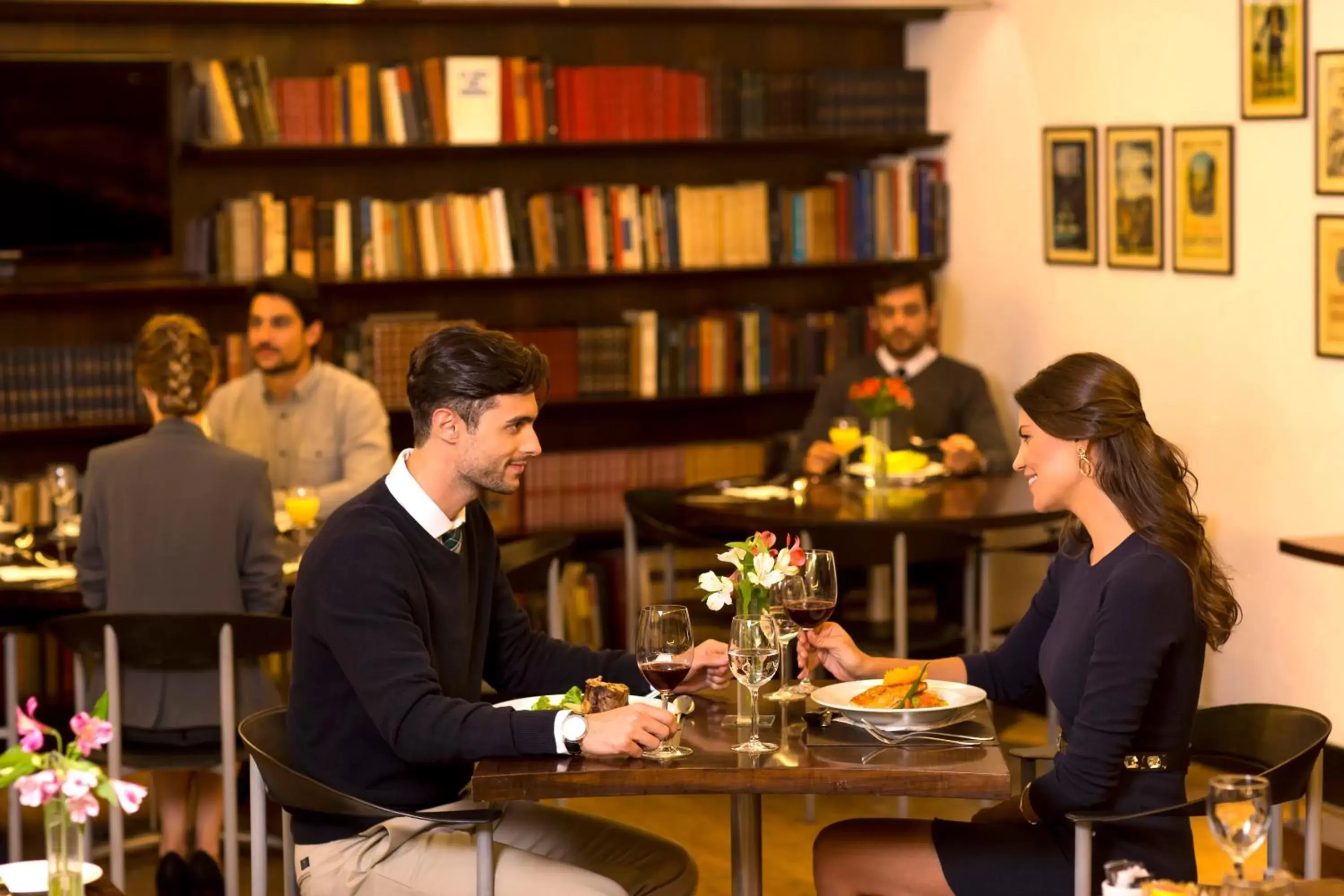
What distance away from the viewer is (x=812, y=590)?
3.15 m

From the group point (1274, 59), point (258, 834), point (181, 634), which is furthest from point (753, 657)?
point (1274, 59)

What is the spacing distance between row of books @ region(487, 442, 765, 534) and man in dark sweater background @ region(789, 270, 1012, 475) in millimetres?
581

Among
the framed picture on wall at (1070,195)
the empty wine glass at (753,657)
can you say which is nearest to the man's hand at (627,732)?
the empty wine glass at (753,657)

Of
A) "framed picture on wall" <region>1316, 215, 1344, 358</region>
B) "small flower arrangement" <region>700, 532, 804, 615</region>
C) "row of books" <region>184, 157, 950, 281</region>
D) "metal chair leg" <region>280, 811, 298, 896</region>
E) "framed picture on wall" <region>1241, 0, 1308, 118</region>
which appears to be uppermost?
"framed picture on wall" <region>1241, 0, 1308, 118</region>

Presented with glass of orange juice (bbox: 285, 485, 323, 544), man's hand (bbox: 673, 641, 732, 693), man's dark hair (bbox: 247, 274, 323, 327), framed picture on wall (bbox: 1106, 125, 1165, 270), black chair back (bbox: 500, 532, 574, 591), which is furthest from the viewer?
framed picture on wall (bbox: 1106, 125, 1165, 270)

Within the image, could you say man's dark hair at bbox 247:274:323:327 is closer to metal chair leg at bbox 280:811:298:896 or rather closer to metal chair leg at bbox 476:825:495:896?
metal chair leg at bbox 280:811:298:896

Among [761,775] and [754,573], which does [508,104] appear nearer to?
[754,573]

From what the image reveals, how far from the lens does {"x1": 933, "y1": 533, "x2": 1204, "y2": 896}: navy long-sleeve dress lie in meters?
2.93

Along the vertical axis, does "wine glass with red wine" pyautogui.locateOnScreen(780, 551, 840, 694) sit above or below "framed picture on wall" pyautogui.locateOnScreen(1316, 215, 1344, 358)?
below

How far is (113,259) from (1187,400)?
362cm

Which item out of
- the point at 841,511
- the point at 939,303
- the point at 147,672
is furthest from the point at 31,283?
the point at 939,303

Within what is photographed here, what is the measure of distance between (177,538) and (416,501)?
1480 millimetres

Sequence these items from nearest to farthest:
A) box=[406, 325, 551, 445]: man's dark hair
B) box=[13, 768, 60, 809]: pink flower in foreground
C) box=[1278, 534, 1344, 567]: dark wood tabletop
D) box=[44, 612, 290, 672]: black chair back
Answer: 1. box=[13, 768, 60, 809]: pink flower in foreground
2. box=[406, 325, 551, 445]: man's dark hair
3. box=[44, 612, 290, 672]: black chair back
4. box=[1278, 534, 1344, 567]: dark wood tabletop

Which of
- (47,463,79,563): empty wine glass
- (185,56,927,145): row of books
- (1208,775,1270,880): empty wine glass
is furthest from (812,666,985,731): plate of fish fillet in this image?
(185,56,927,145): row of books
